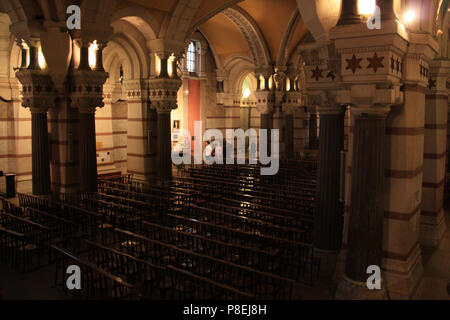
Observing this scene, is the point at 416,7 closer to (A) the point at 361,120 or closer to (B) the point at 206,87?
(A) the point at 361,120

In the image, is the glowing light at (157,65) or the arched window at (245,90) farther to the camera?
the arched window at (245,90)

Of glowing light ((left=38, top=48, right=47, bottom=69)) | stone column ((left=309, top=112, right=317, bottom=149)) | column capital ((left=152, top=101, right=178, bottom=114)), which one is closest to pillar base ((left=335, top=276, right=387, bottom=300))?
glowing light ((left=38, top=48, right=47, bottom=69))

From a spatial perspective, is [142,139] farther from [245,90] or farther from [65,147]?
[245,90]

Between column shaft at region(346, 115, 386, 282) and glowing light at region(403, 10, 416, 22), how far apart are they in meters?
1.61

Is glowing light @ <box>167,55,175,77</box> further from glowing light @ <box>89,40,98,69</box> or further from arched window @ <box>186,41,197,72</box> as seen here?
arched window @ <box>186,41,197,72</box>

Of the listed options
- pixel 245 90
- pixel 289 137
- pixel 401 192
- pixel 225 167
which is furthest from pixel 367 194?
pixel 245 90

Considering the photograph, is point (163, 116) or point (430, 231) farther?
point (163, 116)

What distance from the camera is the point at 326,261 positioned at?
7.13m

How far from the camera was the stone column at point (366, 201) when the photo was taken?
5250 mm

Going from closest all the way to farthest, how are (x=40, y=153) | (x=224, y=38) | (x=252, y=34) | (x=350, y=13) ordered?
1. (x=350, y=13)
2. (x=40, y=153)
3. (x=252, y=34)
4. (x=224, y=38)

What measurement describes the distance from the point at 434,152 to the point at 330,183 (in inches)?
115

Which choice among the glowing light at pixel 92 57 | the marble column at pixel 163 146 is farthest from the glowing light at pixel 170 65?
the glowing light at pixel 92 57

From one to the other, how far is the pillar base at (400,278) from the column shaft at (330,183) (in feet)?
4.64

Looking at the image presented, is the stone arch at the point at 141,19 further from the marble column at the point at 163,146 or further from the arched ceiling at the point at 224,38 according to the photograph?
the arched ceiling at the point at 224,38
